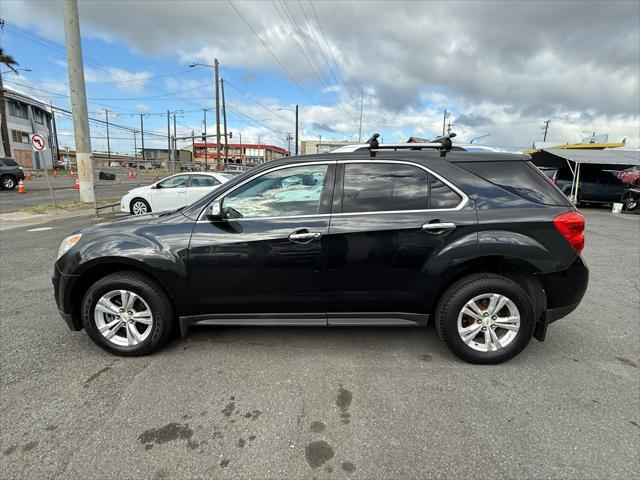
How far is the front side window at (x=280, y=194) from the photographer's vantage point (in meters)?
2.98

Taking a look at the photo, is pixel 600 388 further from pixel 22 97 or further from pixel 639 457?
pixel 22 97

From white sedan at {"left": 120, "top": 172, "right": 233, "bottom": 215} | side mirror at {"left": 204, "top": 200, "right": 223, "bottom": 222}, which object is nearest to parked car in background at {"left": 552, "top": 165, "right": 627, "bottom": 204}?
white sedan at {"left": 120, "top": 172, "right": 233, "bottom": 215}

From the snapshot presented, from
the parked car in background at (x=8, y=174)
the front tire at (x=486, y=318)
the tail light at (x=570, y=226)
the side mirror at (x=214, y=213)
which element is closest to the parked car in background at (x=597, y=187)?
the tail light at (x=570, y=226)

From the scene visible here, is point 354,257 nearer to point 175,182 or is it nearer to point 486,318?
point 486,318

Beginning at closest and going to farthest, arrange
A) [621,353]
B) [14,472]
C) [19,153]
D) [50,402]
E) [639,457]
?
[14,472], [639,457], [50,402], [621,353], [19,153]

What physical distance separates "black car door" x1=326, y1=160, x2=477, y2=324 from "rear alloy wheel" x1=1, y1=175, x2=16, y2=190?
945 inches

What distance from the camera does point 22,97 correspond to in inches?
1668

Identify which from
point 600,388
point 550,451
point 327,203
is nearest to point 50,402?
point 327,203

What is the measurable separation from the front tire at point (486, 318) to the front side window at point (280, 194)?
137 cm

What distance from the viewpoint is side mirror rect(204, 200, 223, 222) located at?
290 centimetres

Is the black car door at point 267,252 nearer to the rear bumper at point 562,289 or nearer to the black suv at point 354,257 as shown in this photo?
the black suv at point 354,257

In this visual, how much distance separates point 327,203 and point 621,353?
3024 millimetres

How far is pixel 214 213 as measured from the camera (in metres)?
2.89

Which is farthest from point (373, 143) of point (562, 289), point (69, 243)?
point (69, 243)
